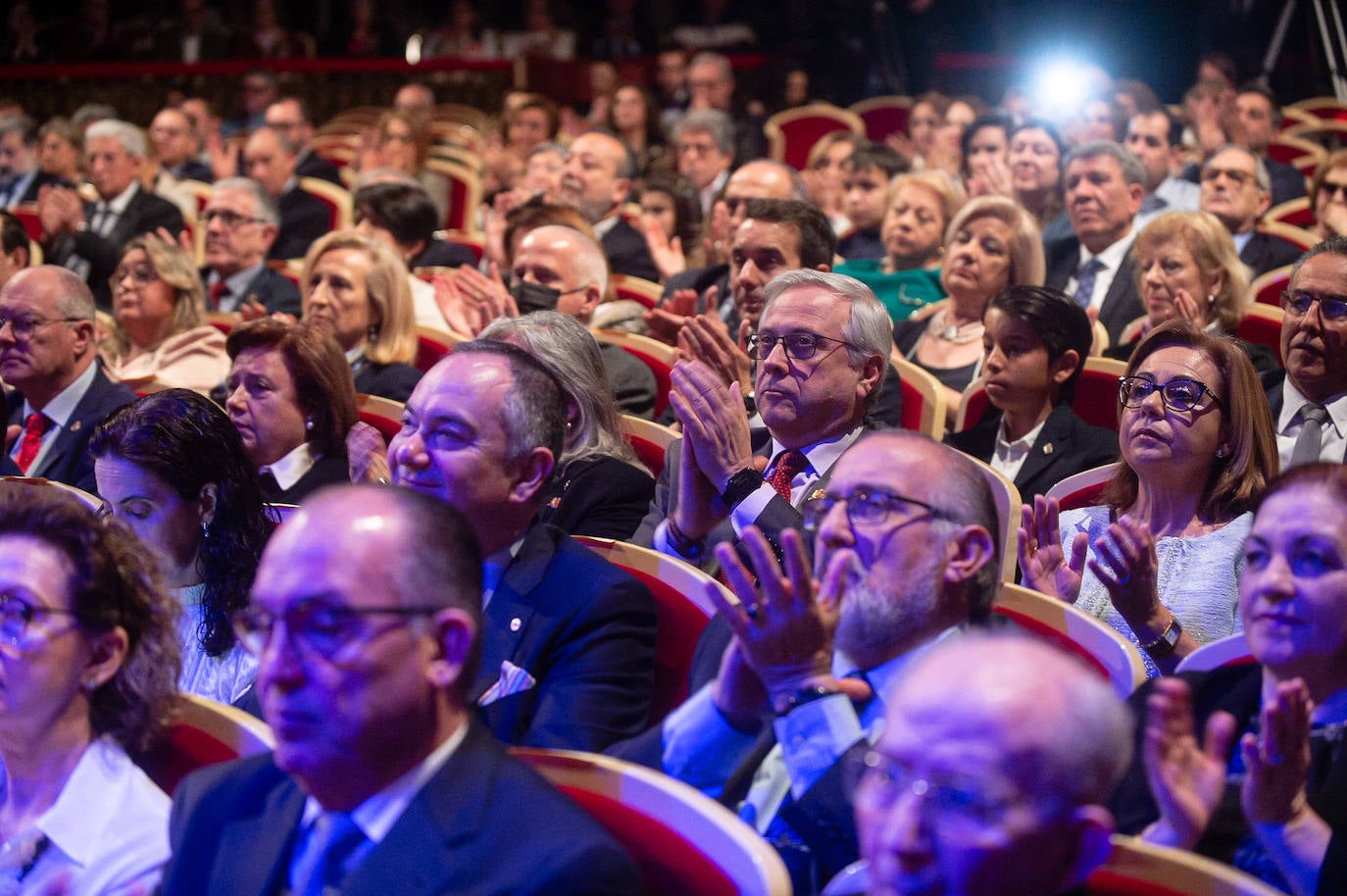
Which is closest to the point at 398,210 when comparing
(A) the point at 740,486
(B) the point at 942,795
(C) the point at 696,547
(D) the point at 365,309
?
(D) the point at 365,309

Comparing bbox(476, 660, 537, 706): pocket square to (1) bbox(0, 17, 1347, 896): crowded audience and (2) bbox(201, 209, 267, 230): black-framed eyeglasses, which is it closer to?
(1) bbox(0, 17, 1347, 896): crowded audience

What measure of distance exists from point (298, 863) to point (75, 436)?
226cm

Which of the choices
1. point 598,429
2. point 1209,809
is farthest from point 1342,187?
point 1209,809

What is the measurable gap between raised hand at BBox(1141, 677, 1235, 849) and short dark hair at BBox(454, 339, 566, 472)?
107cm

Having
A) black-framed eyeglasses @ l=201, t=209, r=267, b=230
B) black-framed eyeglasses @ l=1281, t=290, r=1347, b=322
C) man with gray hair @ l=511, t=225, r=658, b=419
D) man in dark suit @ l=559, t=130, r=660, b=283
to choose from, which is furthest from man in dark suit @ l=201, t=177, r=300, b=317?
black-framed eyeglasses @ l=1281, t=290, r=1347, b=322

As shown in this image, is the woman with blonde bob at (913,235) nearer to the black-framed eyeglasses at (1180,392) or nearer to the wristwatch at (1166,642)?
the black-framed eyeglasses at (1180,392)

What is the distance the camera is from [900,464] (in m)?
1.85

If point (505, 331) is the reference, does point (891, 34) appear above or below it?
above

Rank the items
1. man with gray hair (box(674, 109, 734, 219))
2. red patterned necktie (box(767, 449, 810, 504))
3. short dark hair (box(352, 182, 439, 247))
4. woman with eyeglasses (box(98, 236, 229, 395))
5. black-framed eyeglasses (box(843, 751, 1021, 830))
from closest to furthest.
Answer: black-framed eyeglasses (box(843, 751, 1021, 830)) < red patterned necktie (box(767, 449, 810, 504)) < woman with eyeglasses (box(98, 236, 229, 395)) < short dark hair (box(352, 182, 439, 247)) < man with gray hair (box(674, 109, 734, 219))

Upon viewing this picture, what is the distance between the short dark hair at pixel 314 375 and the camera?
3111 mm

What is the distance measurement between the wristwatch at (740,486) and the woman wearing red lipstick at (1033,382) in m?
1.00

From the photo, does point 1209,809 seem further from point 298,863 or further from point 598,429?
point 598,429

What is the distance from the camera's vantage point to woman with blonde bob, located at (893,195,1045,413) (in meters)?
4.22

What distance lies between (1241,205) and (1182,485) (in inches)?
119
